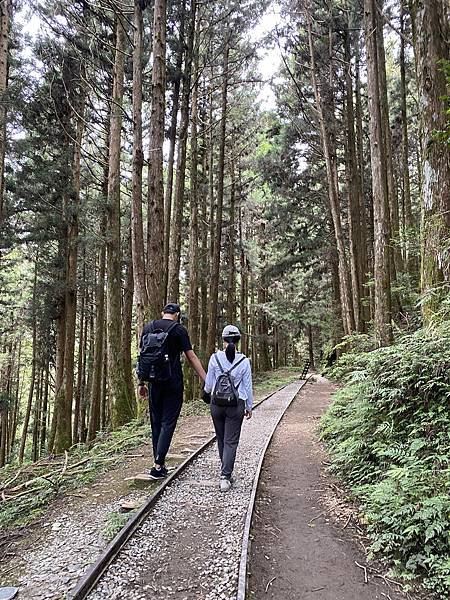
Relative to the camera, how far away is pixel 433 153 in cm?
678

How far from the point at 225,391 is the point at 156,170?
6621 millimetres

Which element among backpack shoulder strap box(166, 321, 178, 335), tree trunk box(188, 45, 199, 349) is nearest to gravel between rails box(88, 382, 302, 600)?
backpack shoulder strap box(166, 321, 178, 335)

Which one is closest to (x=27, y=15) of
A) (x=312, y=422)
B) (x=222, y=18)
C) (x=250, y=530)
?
(x=222, y=18)

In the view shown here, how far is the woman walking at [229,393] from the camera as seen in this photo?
566 cm

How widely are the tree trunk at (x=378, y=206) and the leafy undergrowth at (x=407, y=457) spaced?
353 centimetres

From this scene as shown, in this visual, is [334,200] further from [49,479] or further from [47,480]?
[47,480]

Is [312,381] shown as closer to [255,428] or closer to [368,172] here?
[368,172]

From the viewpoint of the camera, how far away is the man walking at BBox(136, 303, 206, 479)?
18.4 ft

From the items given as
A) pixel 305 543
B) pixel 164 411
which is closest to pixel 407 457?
pixel 305 543

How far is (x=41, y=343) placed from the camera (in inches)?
758

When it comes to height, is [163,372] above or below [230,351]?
below

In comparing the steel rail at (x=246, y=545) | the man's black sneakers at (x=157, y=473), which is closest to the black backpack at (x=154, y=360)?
the man's black sneakers at (x=157, y=473)

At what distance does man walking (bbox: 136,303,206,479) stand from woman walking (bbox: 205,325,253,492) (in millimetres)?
226

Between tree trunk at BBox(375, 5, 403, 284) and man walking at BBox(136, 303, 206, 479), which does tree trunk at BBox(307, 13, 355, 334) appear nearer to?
tree trunk at BBox(375, 5, 403, 284)
